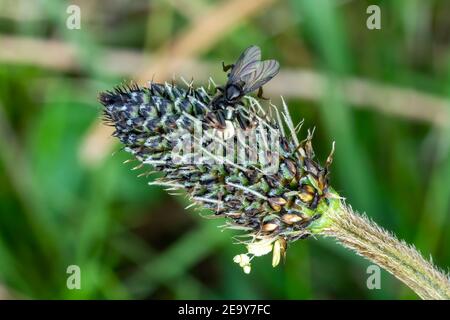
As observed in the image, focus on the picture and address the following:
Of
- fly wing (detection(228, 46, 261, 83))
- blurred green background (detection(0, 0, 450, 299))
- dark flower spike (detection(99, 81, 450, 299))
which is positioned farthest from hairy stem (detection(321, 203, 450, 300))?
blurred green background (detection(0, 0, 450, 299))

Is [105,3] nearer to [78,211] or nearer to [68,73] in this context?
[68,73]

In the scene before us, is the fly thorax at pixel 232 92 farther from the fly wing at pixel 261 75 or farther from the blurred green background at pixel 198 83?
the blurred green background at pixel 198 83

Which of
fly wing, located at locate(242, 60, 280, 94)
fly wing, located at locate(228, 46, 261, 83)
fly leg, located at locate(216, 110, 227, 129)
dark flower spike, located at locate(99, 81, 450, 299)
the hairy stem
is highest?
fly wing, located at locate(228, 46, 261, 83)

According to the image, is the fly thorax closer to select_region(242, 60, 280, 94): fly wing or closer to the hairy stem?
select_region(242, 60, 280, 94): fly wing

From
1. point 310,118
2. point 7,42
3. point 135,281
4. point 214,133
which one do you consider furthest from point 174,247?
point 214,133

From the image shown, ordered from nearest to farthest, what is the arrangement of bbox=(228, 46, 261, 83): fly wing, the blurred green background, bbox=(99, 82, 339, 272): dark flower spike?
1. bbox=(99, 82, 339, 272): dark flower spike
2. bbox=(228, 46, 261, 83): fly wing
3. the blurred green background
